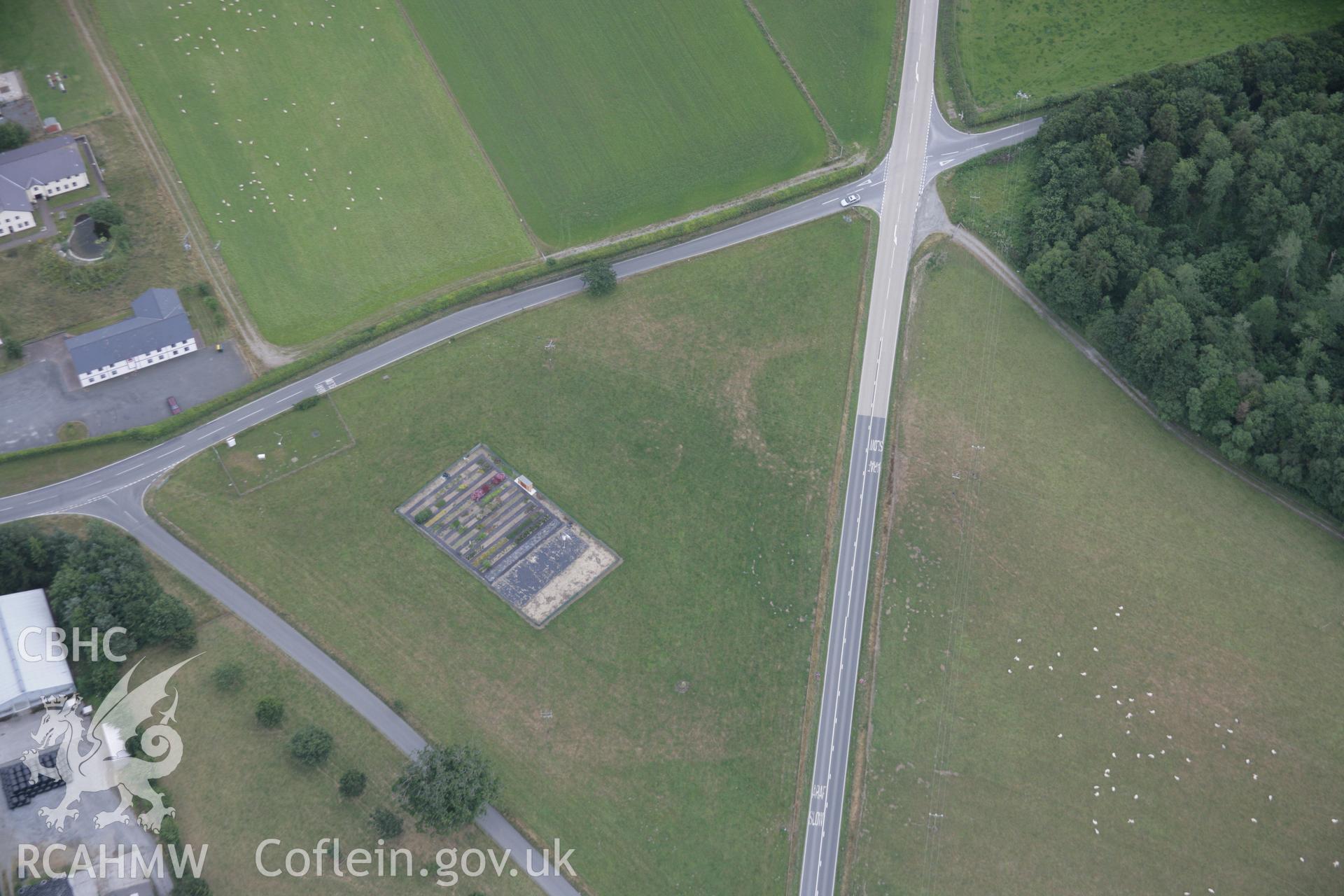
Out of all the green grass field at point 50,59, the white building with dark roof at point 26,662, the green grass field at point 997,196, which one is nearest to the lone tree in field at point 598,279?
the green grass field at point 997,196

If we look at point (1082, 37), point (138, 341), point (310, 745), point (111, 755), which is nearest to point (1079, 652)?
point (310, 745)

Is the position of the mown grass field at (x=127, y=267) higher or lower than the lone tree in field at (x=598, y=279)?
higher

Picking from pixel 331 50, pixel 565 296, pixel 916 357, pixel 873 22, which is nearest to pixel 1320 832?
pixel 916 357

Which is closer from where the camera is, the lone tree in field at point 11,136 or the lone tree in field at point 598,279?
the lone tree in field at point 11,136

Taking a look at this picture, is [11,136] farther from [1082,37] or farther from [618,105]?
[1082,37]

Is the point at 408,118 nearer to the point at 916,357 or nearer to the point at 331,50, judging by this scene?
the point at 331,50

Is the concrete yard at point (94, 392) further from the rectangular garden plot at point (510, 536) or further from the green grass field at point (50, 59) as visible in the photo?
the green grass field at point (50, 59)
